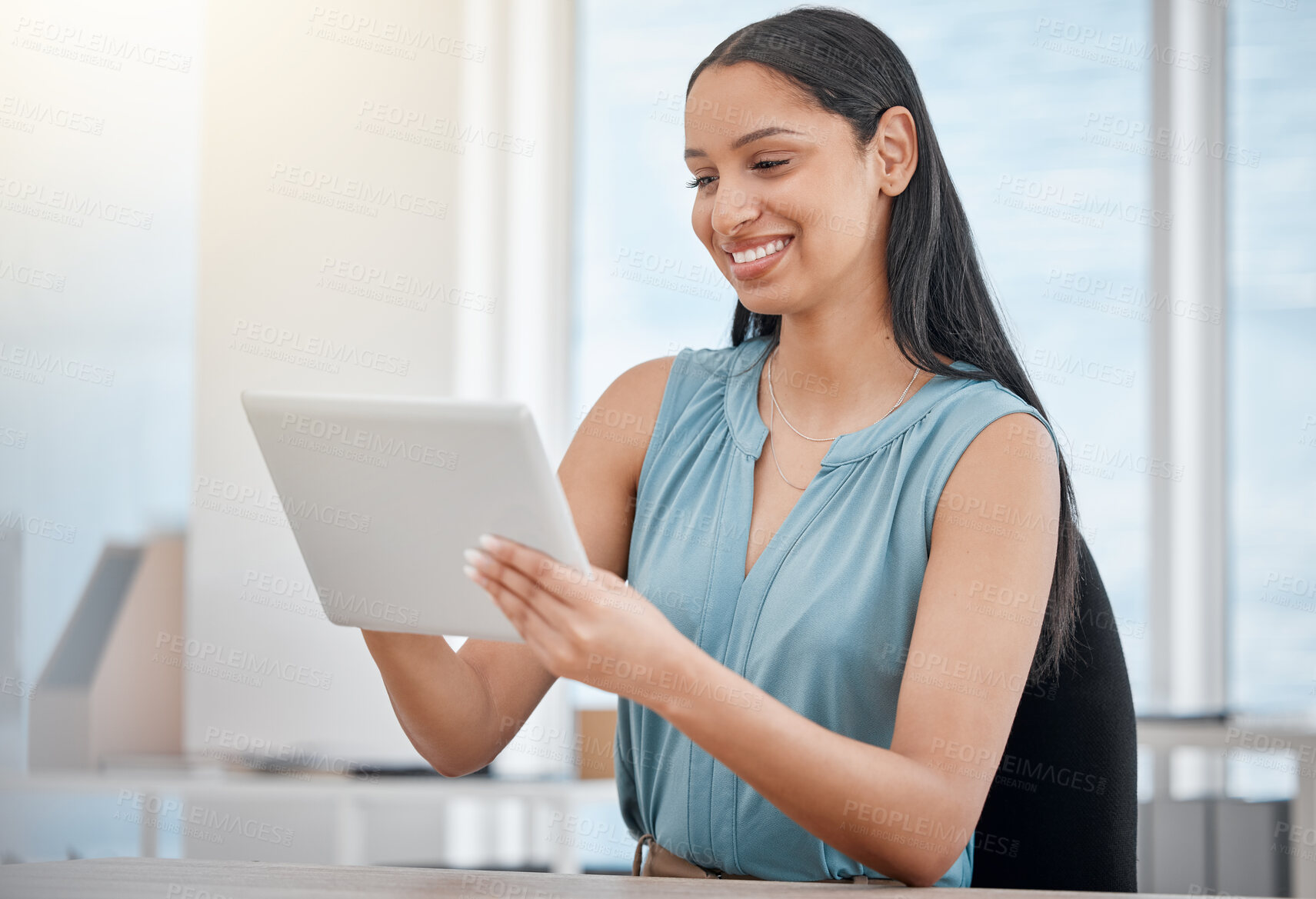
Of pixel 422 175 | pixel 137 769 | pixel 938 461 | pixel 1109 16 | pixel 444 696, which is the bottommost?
pixel 137 769

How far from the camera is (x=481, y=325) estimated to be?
120 inches

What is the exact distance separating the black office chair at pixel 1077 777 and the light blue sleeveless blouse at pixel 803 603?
0.20 ft

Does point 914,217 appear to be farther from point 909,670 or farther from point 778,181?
point 909,670

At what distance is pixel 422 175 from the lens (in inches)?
117

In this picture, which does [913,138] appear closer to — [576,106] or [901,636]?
[901,636]

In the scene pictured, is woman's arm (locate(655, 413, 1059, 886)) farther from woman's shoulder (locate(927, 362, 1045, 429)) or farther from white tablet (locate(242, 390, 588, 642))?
Result: white tablet (locate(242, 390, 588, 642))

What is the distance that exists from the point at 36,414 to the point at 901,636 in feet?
7.66

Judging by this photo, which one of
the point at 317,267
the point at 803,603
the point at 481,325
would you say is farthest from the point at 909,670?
the point at 317,267

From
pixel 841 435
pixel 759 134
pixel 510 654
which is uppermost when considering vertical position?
pixel 759 134

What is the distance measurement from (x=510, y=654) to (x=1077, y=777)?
2.09ft

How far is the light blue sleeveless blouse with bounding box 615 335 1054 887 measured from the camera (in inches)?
46.6

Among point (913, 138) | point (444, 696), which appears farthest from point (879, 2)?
point (444, 696)

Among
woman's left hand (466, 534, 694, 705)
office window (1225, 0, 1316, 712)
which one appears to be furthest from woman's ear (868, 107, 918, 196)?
office window (1225, 0, 1316, 712)

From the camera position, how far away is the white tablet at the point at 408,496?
0.83 meters
